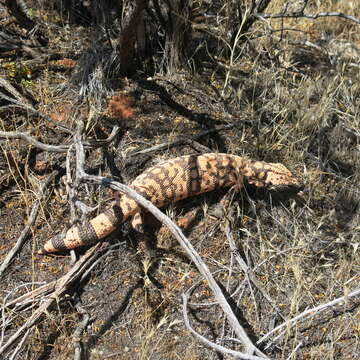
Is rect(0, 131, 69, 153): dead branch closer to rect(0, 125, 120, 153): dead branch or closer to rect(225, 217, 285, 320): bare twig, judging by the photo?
rect(0, 125, 120, 153): dead branch

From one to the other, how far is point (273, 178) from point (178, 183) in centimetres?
70

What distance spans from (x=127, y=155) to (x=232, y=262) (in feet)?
3.54

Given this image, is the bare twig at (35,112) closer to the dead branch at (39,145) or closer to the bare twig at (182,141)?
the dead branch at (39,145)

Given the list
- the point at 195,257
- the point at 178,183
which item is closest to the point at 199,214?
the point at 178,183

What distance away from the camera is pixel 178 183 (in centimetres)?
269

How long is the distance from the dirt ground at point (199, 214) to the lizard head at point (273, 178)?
81 mm

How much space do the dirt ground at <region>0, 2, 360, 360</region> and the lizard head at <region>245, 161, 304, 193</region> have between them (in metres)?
0.08

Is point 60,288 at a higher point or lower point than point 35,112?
lower

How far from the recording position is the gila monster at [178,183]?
93.4 inches

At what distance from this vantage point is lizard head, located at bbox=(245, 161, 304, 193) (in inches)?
112

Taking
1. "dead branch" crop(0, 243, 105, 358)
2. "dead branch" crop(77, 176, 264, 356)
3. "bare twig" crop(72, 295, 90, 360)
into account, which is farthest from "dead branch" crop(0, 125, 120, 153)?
"bare twig" crop(72, 295, 90, 360)

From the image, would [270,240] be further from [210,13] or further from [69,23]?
[69,23]

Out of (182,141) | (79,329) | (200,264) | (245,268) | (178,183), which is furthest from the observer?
(182,141)

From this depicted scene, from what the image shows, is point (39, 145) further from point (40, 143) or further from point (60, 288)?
point (60, 288)
